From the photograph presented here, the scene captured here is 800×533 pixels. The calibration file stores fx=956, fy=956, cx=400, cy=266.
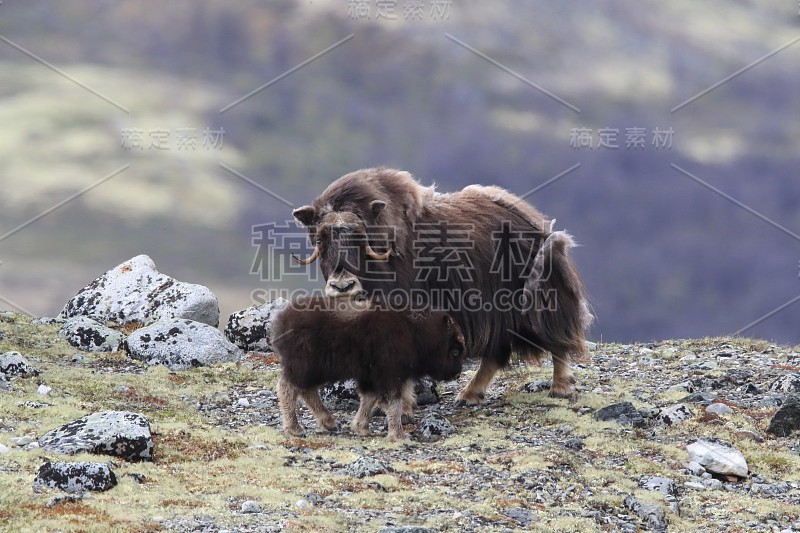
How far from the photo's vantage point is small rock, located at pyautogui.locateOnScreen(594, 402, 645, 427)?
947 centimetres

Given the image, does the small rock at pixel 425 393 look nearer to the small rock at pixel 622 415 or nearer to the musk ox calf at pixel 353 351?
the musk ox calf at pixel 353 351

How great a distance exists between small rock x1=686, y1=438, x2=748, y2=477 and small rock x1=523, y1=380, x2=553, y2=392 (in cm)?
253

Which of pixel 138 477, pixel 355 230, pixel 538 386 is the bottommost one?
pixel 138 477

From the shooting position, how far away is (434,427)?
9.03m

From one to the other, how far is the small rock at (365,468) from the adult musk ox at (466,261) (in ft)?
6.01

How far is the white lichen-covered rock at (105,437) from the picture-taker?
739cm

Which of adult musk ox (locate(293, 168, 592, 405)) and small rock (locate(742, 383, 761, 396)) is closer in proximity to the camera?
adult musk ox (locate(293, 168, 592, 405))

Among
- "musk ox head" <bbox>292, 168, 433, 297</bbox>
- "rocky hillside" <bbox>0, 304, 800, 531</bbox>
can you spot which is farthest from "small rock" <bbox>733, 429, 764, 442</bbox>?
"musk ox head" <bbox>292, 168, 433, 297</bbox>

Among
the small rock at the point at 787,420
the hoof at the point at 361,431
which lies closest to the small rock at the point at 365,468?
the hoof at the point at 361,431

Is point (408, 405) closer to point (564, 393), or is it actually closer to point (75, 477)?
point (564, 393)

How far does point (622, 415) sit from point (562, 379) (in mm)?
1122

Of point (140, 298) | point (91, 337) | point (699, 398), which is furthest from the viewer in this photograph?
point (140, 298)

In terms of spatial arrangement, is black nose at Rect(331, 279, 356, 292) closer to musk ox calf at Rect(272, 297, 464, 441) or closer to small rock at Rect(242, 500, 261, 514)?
musk ox calf at Rect(272, 297, 464, 441)

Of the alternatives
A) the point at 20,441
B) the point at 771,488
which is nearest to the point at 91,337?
the point at 20,441
